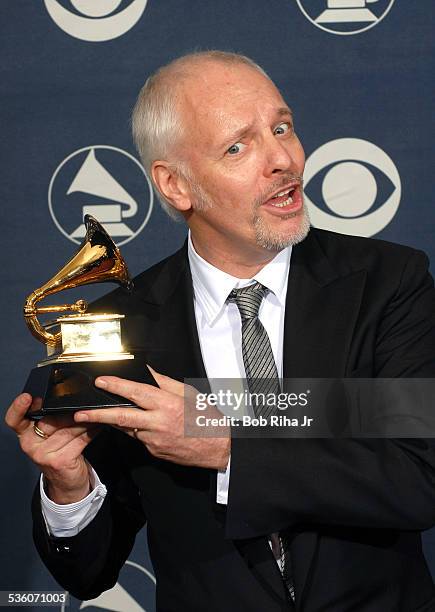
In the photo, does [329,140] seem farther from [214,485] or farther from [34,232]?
[214,485]

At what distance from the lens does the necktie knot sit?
210cm

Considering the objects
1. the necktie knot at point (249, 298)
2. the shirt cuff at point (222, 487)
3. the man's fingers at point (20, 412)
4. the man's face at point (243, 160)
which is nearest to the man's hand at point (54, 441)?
the man's fingers at point (20, 412)

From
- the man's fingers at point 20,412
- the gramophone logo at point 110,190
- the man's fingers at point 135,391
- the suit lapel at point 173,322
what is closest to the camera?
the man's fingers at point 135,391

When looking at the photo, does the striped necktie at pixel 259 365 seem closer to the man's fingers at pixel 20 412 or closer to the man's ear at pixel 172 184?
the man's ear at pixel 172 184

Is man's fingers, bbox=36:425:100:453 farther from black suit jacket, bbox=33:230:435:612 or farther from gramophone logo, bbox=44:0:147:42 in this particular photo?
gramophone logo, bbox=44:0:147:42

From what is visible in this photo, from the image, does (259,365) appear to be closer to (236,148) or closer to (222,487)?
(222,487)

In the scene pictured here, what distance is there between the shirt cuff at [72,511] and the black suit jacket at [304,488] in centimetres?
2

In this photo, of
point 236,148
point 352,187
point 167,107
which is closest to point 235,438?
point 236,148

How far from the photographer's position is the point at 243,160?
218 cm

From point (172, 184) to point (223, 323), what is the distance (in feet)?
1.31

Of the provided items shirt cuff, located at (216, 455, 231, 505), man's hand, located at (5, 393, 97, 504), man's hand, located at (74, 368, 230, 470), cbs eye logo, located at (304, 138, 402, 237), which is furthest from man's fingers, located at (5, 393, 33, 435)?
cbs eye logo, located at (304, 138, 402, 237)

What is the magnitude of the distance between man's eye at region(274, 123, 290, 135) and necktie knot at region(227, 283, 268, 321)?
348 mm

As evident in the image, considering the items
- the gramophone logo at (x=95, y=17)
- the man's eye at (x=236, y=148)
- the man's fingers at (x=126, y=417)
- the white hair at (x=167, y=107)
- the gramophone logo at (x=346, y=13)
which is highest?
the gramophone logo at (x=95, y=17)

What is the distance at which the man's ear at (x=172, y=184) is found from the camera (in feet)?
7.62
